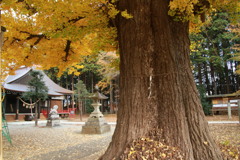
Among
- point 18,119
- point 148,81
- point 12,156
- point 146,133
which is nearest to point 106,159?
point 146,133

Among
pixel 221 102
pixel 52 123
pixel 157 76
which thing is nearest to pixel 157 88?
pixel 157 76

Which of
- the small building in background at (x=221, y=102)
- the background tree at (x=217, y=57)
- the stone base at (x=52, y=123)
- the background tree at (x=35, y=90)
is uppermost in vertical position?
the background tree at (x=217, y=57)

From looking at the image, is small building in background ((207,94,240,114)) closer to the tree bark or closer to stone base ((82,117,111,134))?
stone base ((82,117,111,134))

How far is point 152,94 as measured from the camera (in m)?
3.69

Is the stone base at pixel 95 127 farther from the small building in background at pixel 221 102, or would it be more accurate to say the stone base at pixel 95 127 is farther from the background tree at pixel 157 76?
the small building in background at pixel 221 102

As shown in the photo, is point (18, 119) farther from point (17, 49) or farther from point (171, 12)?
point (171, 12)

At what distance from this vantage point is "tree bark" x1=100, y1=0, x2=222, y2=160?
3.50 meters

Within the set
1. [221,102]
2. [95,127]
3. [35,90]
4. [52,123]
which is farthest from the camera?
[221,102]

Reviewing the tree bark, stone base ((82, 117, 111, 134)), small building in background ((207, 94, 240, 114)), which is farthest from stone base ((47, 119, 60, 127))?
small building in background ((207, 94, 240, 114))

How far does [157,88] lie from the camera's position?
3715 millimetres

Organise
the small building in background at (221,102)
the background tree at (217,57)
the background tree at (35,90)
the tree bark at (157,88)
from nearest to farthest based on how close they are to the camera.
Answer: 1. the tree bark at (157,88)
2. the background tree at (35,90)
3. the small building in background at (221,102)
4. the background tree at (217,57)

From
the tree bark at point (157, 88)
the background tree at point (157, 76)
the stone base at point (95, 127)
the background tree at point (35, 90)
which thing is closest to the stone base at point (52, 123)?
the background tree at point (35, 90)

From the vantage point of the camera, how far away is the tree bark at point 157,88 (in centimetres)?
350

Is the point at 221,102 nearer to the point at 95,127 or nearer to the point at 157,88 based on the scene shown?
the point at 95,127
